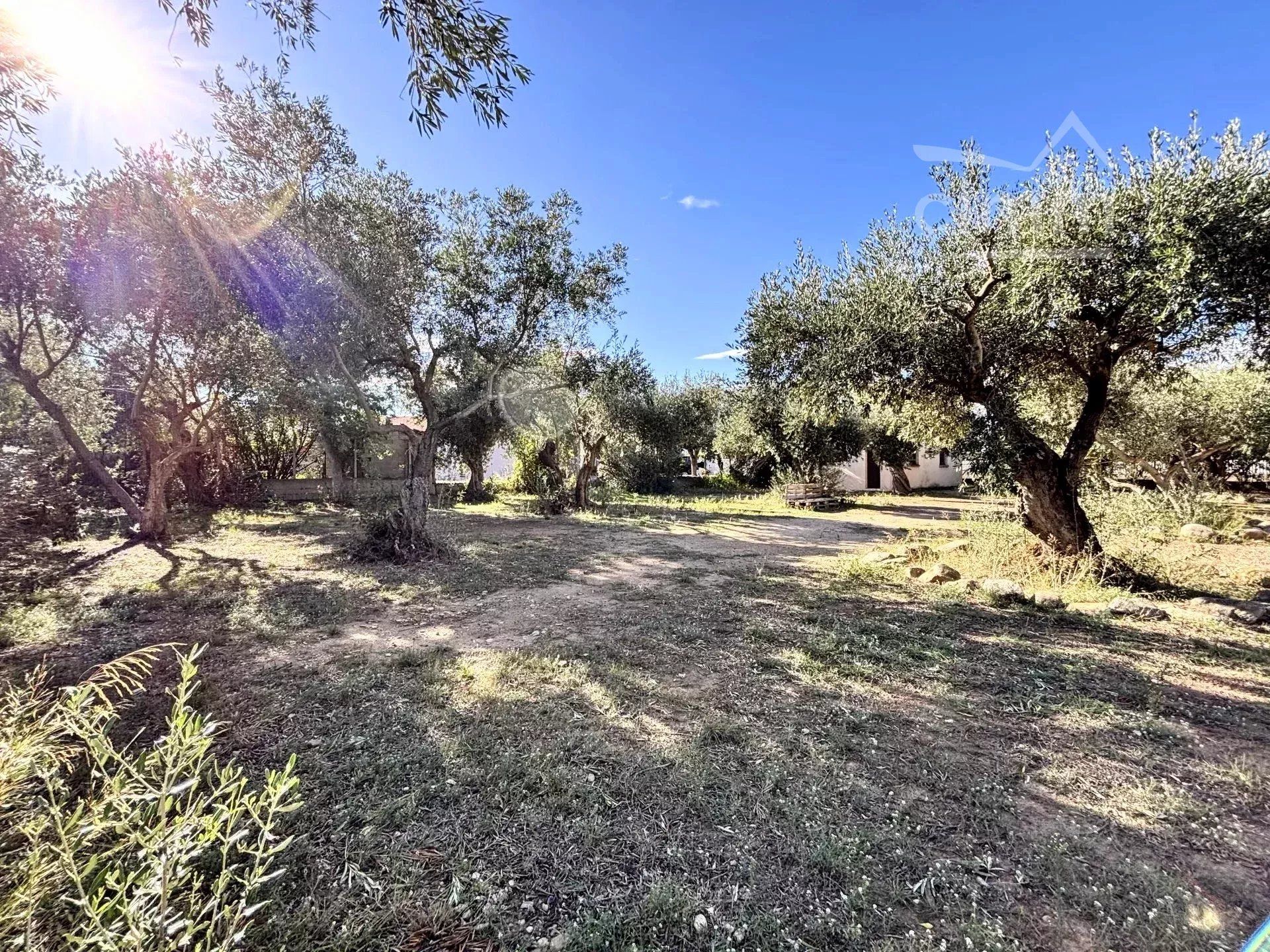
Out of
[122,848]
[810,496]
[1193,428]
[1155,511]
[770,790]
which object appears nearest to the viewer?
[122,848]

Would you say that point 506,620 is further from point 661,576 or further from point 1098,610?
point 1098,610

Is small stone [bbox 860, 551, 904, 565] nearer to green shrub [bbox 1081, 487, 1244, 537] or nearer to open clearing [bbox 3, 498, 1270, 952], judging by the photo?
open clearing [bbox 3, 498, 1270, 952]

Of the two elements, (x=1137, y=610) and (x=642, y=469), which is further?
(x=642, y=469)

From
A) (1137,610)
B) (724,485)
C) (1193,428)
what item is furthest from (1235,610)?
(724,485)

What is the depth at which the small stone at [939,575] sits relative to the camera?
6.41 meters

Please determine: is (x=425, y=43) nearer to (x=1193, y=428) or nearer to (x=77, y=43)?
(x=77, y=43)

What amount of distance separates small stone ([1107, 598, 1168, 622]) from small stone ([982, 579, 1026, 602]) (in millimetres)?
724

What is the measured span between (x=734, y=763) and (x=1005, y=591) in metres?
4.53

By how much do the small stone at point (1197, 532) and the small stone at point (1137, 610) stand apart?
556 centimetres

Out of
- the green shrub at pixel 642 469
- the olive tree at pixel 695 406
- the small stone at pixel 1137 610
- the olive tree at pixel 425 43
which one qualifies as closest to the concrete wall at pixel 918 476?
the olive tree at pixel 695 406

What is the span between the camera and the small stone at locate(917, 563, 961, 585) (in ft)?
21.0

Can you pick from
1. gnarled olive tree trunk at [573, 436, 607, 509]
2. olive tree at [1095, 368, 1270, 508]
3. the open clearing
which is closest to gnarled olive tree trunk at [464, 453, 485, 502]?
gnarled olive tree trunk at [573, 436, 607, 509]

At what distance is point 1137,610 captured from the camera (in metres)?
4.93

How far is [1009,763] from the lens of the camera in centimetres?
267
